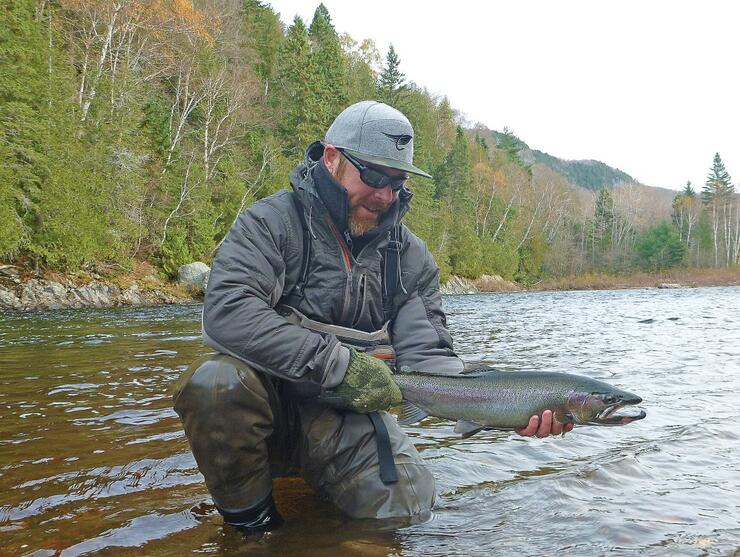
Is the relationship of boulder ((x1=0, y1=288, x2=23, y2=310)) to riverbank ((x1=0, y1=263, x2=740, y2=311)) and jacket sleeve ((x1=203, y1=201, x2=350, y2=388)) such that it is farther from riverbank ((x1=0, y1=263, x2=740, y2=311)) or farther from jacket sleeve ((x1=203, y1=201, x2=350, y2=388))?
jacket sleeve ((x1=203, y1=201, x2=350, y2=388))

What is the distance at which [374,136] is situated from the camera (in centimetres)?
337

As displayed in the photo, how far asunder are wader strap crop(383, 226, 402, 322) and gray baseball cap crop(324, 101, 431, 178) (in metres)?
0.44

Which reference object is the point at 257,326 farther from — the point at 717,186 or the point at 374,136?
the point at 717,186

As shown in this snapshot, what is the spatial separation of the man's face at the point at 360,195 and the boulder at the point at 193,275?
2802 centimetres

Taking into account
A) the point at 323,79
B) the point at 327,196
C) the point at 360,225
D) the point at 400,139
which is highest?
the point at 323,79

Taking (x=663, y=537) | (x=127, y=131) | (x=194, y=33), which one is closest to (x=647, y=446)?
(x=663, y=537)

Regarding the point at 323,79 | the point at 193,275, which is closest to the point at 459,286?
the point at 323,79

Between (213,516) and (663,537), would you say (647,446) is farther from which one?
(213,516)

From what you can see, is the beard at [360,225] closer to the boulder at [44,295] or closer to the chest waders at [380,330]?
the chest waders at [380,330]

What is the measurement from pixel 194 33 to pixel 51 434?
3563cm

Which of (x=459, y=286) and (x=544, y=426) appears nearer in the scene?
(x=544, y=426)

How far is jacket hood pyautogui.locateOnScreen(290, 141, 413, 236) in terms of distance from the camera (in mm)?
3359

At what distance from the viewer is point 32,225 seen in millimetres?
24469

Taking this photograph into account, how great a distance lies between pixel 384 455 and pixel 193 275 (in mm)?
29079
